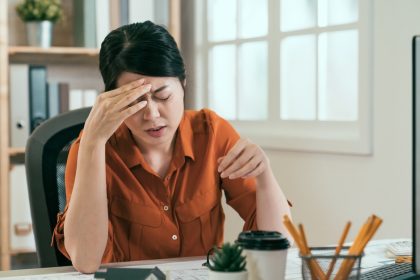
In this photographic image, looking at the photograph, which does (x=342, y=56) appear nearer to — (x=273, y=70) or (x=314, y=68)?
(x=314, y=68)

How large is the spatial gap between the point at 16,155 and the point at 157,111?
70.7 inches

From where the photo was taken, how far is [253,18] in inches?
119

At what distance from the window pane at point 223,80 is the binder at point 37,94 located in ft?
2.44

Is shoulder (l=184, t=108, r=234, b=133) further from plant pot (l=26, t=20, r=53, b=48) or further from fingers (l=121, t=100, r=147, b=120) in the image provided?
plant pot (l=26, t=20, r=53, b=48)

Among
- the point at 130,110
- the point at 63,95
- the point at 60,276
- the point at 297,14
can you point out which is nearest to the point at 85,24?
the point at 63,95

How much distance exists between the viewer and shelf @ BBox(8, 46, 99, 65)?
3.17 meters

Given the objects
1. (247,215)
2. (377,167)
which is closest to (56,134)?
(247,215)

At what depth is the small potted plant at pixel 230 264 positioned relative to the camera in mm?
1036

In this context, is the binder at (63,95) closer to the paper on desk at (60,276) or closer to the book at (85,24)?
the book at (85,24)

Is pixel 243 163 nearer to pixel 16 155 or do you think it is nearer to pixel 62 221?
Result: pixel 62 221

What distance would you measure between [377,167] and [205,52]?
126cm

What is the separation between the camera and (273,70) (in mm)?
2854

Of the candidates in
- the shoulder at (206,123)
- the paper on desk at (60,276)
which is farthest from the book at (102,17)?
the paper on desk at (60,276)

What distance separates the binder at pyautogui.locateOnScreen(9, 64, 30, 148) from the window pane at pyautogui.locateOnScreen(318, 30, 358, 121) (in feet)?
4.18
